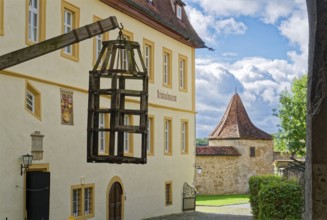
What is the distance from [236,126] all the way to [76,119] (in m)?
28.3

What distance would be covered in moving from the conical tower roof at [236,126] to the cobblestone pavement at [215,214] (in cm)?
1469

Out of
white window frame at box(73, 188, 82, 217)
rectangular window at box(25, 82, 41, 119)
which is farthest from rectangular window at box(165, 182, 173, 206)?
rectangular window at box(25, 82, 41, 119)

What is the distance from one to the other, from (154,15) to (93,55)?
16.4 ft

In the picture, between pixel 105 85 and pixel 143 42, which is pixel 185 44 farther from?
pixel 105 85

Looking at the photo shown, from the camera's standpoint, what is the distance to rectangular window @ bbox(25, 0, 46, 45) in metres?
17.8

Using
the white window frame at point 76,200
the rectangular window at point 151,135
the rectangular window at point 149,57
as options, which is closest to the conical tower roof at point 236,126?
the rectangular window at point 151,135

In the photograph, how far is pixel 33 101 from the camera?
17828mm

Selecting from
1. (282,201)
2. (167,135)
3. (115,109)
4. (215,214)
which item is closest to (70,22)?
(282,201)

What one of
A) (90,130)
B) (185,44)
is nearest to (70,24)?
(185,44)

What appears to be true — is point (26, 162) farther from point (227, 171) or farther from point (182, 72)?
point (227, 171)

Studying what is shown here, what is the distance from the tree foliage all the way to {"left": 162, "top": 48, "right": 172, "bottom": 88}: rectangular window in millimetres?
23752

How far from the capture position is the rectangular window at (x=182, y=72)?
29.3m

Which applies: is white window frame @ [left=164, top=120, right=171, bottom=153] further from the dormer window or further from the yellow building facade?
the dormer window

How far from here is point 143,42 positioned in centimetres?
2512
